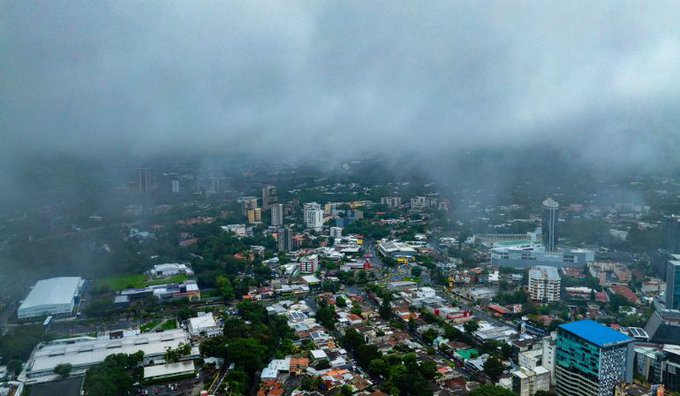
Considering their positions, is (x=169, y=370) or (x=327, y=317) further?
(x=327, y=317)

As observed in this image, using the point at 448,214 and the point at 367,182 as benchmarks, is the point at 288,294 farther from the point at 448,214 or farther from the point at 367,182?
the point at 367,182

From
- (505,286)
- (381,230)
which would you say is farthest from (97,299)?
(381,230)

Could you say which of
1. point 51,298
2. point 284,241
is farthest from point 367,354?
point 284,241

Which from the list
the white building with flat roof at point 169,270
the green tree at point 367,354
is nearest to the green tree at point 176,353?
the green tree at point 367,354

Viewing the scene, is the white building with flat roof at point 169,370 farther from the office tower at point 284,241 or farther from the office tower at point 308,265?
the office tower at point 284,241

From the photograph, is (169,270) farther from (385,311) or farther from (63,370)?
(385,311)

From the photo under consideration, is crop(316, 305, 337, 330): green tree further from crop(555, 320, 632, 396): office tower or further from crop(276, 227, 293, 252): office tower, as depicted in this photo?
crop(276, 227, 293, 252): office tower
